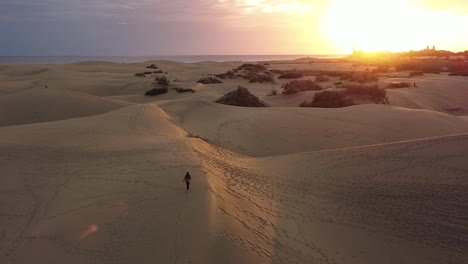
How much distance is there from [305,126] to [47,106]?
10.5 metres

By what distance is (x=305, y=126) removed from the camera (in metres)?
12.9

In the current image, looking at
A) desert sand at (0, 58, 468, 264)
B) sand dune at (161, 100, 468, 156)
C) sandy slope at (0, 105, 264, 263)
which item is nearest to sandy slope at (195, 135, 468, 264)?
desert sand at (0, 58, 468, 264)

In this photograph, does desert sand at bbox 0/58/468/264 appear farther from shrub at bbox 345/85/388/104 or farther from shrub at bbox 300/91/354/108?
shrub at bbox 345/85/388/104

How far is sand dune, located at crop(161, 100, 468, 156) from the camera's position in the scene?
1139cm

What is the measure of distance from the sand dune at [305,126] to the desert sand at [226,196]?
0.28 ft

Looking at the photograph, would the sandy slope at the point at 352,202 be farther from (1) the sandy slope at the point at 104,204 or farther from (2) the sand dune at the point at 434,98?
(2) the sand dune at the point at 434,98

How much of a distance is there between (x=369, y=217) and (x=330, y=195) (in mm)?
888

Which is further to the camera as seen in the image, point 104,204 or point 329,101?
point 329,101

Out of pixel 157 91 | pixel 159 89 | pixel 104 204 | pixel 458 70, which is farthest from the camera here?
pixel 458 70

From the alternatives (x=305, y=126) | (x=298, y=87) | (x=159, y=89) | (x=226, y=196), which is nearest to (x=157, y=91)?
(x=159, y=89)

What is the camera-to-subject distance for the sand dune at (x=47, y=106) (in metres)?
16.0

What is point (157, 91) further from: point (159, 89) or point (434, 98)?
point (434, 98)

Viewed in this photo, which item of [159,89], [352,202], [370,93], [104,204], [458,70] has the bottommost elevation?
[352,202]

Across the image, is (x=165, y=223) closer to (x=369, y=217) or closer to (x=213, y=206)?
(x=213, y=206)
